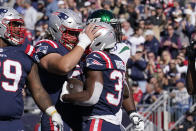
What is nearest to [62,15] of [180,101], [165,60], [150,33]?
[180,101]

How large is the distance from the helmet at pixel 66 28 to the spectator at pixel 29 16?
952 centimetres

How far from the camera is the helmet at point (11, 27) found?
4.98 m

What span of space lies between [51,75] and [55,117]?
0.44 meters

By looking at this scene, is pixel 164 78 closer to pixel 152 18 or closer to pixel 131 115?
pixel 152 18

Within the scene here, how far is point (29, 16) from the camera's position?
594 inches

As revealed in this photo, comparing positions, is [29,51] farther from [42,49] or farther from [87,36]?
[87,36]

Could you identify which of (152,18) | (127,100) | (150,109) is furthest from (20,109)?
(152,18)

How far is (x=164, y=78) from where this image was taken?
1180 cm

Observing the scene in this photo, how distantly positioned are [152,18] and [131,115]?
9293mm

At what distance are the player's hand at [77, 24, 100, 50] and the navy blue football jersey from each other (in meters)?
0.12

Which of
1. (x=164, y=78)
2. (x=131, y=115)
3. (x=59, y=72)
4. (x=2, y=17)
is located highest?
(x=2, y=17)

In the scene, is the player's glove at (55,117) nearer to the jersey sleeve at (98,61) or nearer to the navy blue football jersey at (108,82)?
the navy blue football jersey at (108,82)

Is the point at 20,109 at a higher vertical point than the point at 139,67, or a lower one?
higher

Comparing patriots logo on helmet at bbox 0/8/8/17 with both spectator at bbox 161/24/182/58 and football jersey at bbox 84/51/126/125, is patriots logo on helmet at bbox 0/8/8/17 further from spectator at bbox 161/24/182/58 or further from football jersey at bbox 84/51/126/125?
spectator at bbox 161/24/182/58
